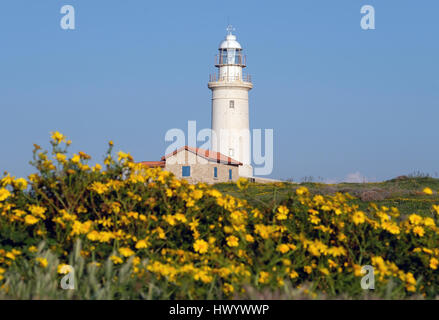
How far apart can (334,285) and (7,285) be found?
3.22 meters

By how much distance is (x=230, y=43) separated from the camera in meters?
52.1

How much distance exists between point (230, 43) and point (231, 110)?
5.50 meters

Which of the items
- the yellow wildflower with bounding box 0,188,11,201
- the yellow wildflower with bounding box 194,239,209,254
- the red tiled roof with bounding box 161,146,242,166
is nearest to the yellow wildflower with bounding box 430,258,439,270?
the yellow wildflower with bounding box 194,239,209,254

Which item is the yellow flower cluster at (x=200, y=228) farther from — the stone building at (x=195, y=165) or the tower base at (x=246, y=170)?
the tower base at (x=246, y=170)

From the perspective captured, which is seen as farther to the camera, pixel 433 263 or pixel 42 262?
pixel 433 263

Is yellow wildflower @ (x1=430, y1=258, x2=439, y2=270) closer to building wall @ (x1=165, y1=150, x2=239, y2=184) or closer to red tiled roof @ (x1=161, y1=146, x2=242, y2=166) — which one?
building wall @ (x1=165, y1=150, x2=239, y2=184)

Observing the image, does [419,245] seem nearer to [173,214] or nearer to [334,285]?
[334,285]

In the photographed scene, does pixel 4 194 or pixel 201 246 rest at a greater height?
pixel 4 194

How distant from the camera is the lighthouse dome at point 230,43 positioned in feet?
171

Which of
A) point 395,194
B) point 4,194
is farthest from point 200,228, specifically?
point 395,194

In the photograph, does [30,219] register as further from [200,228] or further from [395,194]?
[395,194]

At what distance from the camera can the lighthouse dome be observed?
52044 mm

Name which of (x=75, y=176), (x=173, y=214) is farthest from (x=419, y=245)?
(x=75, y=176)

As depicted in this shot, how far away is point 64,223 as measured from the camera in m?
7.02
